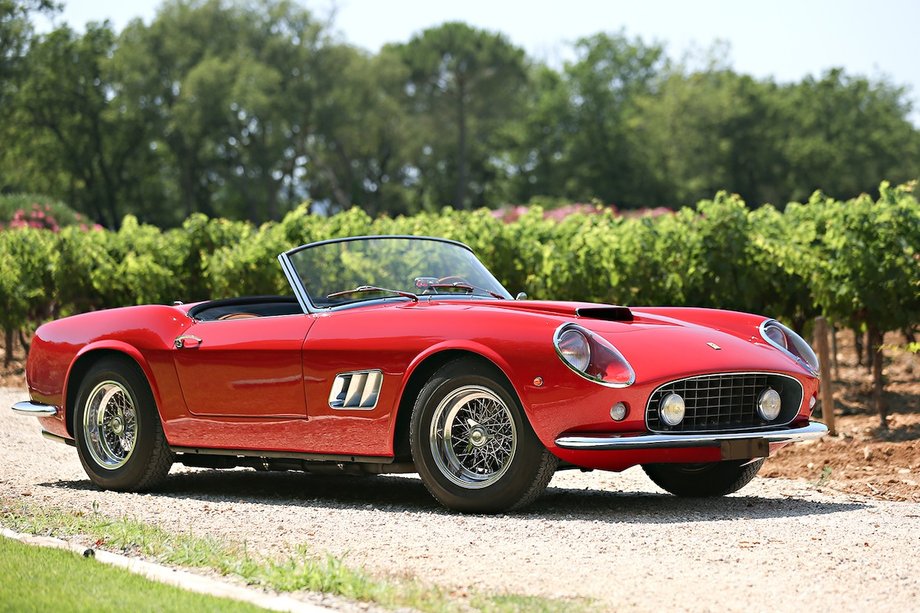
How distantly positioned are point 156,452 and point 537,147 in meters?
76.5

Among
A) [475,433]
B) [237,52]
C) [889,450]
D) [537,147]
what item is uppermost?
[237,52]

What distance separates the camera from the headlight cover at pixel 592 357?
6.02 m

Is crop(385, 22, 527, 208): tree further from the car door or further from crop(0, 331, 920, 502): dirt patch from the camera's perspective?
the car door

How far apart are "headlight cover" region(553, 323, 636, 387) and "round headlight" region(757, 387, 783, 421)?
0.89 m

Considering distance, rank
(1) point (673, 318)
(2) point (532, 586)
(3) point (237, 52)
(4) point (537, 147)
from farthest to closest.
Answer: (4) point (537, 147) < (3) point (237, 52) < (1) point (673, 318) < (2) point (532, 586)

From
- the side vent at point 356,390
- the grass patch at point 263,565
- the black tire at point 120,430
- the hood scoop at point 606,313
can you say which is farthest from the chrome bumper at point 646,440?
the black tire at point 120,430

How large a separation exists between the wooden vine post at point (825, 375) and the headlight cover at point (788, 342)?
4.01 meters

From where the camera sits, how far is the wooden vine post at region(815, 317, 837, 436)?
1136 cm

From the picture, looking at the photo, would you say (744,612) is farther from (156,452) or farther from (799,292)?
(799,292)

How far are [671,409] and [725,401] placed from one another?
395 mm

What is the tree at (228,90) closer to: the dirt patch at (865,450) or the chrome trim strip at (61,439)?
the dirt patch at (865,450)

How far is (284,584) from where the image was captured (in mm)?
4664

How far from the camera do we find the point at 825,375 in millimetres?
11359

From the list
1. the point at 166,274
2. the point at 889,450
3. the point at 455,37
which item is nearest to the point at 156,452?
the point at 889,450
